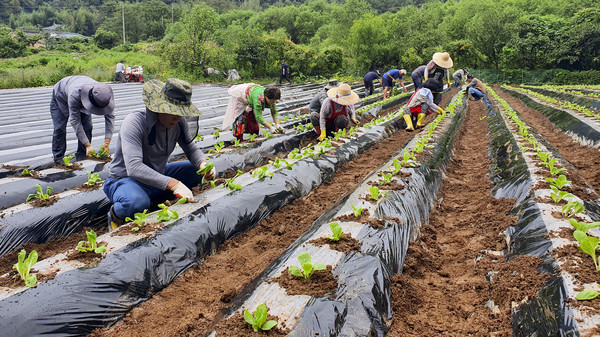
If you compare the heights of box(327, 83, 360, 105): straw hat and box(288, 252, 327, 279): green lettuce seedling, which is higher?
box(327, 83, 360, 105): straw hat

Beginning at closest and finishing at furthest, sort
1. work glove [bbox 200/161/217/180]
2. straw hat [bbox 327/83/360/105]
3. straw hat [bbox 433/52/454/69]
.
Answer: work glove [bbox 200/161/217/180], straw hat [bbox 327/83/360/105], straw hat [bbox 433/52/454/69]

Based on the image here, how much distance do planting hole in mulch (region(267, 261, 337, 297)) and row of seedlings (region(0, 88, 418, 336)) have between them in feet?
3.04

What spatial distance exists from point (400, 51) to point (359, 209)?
34.4 m

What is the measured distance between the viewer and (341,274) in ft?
7.13

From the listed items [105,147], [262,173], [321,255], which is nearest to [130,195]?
[262,173]

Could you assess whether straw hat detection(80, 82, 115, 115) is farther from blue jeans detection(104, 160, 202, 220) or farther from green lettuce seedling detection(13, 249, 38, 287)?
green lettuce seedling detection(13, 249, 38, 287)

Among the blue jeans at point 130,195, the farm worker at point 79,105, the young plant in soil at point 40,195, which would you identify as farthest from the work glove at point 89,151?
the blue jeans at point 130,195


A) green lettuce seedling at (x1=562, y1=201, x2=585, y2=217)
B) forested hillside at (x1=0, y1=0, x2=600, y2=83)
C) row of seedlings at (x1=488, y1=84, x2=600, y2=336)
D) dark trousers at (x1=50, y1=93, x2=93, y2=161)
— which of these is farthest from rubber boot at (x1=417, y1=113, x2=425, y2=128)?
forested hillside at (x1=0, y1=0, x2=600, y2=83)

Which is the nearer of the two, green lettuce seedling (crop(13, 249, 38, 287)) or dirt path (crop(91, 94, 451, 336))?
green lettuce seedling (crop(13, 249, 38, 287))

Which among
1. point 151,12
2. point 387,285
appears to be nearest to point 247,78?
point 387,285

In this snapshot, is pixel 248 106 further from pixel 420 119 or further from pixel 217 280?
pixel 420 119

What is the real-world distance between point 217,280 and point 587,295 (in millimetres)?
2220

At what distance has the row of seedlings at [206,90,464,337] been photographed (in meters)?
1.79

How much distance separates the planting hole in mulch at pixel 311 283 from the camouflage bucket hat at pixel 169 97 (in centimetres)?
163
